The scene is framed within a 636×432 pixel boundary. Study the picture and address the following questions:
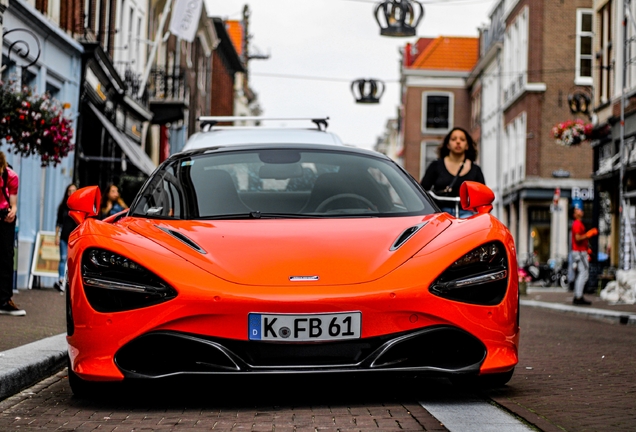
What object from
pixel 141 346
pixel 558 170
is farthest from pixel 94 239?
pixel 558 170

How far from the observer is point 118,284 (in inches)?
217

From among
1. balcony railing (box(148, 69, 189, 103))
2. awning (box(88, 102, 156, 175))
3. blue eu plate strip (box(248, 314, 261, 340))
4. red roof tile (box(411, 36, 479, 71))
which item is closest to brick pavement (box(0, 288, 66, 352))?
blue eu plate strip (box(248, 314, 261, 340))

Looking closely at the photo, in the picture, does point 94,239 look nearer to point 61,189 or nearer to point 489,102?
point 61,189

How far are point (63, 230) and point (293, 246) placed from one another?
42.4 ft

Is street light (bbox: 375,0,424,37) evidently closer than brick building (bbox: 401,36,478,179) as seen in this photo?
Yes

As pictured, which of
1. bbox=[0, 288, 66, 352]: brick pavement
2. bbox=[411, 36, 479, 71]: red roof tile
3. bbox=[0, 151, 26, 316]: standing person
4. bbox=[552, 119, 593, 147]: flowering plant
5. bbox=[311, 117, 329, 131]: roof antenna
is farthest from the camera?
bbox=[411, 36, 479, 71]: red roof tile

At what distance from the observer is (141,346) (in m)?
5.50

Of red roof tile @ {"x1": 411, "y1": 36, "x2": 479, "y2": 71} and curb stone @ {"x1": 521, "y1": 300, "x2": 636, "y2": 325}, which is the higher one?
red roof tile @ {"x1": 411, "y1": 36, "x2": 479, "y2": 71}

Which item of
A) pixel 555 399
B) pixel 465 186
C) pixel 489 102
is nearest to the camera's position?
pixel 555 399

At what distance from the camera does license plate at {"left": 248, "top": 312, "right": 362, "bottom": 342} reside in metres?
5.32

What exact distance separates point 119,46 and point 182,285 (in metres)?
26.8

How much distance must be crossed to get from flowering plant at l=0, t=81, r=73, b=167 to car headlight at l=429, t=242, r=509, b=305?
10.1m

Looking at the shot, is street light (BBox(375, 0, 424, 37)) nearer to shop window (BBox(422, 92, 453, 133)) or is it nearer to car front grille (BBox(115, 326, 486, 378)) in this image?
car front grille (BBox(115, 326, 486, 378))

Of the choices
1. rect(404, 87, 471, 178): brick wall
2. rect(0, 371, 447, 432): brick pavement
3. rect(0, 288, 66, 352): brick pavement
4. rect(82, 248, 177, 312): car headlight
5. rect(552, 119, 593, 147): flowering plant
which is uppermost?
rect(404, 87, 471, 178): brick wall
